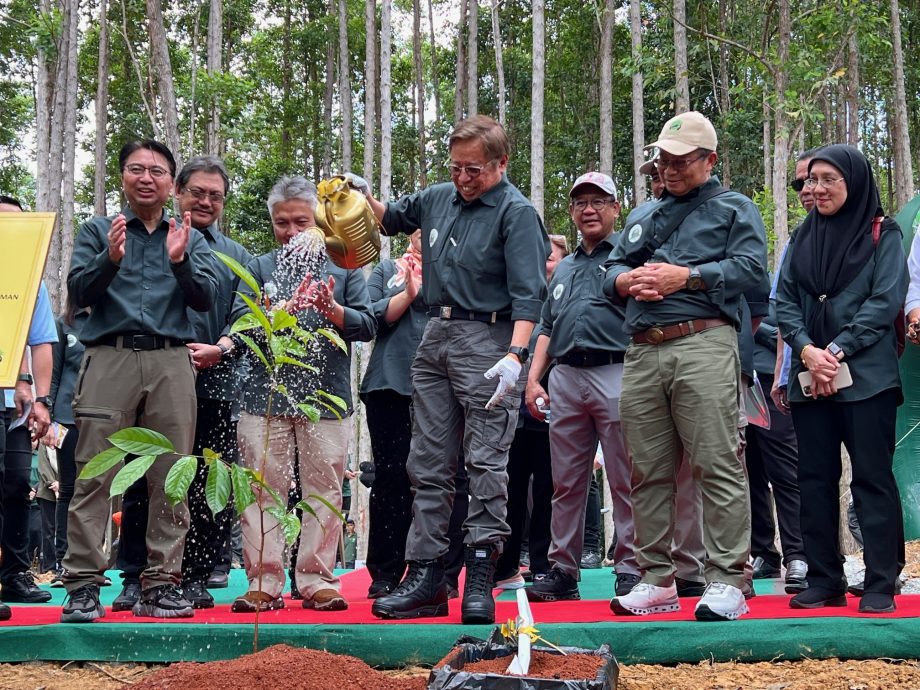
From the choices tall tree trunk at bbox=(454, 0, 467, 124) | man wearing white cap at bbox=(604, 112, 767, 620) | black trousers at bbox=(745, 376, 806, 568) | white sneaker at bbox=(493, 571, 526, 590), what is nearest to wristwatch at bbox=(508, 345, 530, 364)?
man wearing white cap at bbox=(604, 112, 767, 620)

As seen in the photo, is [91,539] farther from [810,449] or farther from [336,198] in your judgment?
[810,449]

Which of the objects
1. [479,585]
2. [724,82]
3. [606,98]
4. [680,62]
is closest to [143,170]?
[479,585]

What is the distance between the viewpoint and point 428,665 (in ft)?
12.1

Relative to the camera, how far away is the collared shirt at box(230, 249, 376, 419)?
473cm

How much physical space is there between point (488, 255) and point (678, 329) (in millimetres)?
857

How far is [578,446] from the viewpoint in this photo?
5.18 m

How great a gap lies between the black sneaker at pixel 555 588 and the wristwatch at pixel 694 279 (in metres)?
1.72

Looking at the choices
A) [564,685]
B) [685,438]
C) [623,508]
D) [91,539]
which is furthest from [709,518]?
[91,539]

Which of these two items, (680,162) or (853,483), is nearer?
(853,483)

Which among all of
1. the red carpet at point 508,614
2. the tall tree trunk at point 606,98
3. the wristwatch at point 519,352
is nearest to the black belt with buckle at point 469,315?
the wristwatch at point 519,352

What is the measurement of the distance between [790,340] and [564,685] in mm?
2180

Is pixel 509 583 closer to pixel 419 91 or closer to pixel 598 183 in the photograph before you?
pixel 598 183

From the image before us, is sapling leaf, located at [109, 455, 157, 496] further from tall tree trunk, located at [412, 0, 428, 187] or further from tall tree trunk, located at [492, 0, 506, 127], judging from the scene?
tall tree trunk, located at [412, 0, 428, 187]

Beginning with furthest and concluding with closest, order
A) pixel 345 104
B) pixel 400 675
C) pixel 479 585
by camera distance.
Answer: pixel 345 104
pixel 479 585
pixel 400 675
